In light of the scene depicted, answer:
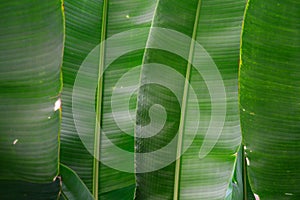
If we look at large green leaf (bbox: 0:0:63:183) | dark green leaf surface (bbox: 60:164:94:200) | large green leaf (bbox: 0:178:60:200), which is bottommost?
large green leaf (bbox: 0:178:60:200)

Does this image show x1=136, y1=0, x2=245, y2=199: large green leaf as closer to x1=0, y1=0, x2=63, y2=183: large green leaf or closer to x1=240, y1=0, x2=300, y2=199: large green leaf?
x1=240, y1=0, x2=300, y2=199: large green leaf

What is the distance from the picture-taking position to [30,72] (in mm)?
624

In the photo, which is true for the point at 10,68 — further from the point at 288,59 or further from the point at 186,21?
the point at 288,59

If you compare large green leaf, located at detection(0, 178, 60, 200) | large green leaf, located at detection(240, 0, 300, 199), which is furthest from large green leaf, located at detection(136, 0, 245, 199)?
large green leaf, located at detection(0, 178, 60, 200)

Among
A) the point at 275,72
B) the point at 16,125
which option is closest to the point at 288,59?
the point at 275,72

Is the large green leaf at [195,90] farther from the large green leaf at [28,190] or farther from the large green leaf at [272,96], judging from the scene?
the large green leaf at [28,190]

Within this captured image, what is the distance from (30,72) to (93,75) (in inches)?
8.5

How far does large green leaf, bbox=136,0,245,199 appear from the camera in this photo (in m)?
0.74

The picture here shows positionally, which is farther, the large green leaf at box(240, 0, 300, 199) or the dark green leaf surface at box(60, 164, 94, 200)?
the dark green leaf surface at box(60, 164, 94, 200)

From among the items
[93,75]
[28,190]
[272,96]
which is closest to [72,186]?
[28,190]

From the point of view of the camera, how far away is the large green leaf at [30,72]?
61 centimetres

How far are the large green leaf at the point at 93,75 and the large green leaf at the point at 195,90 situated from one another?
0.09 m

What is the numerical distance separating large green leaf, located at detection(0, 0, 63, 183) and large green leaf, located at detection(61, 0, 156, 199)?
0.19 metres

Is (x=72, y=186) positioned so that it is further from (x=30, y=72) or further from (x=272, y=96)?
(x=272, y=96)
